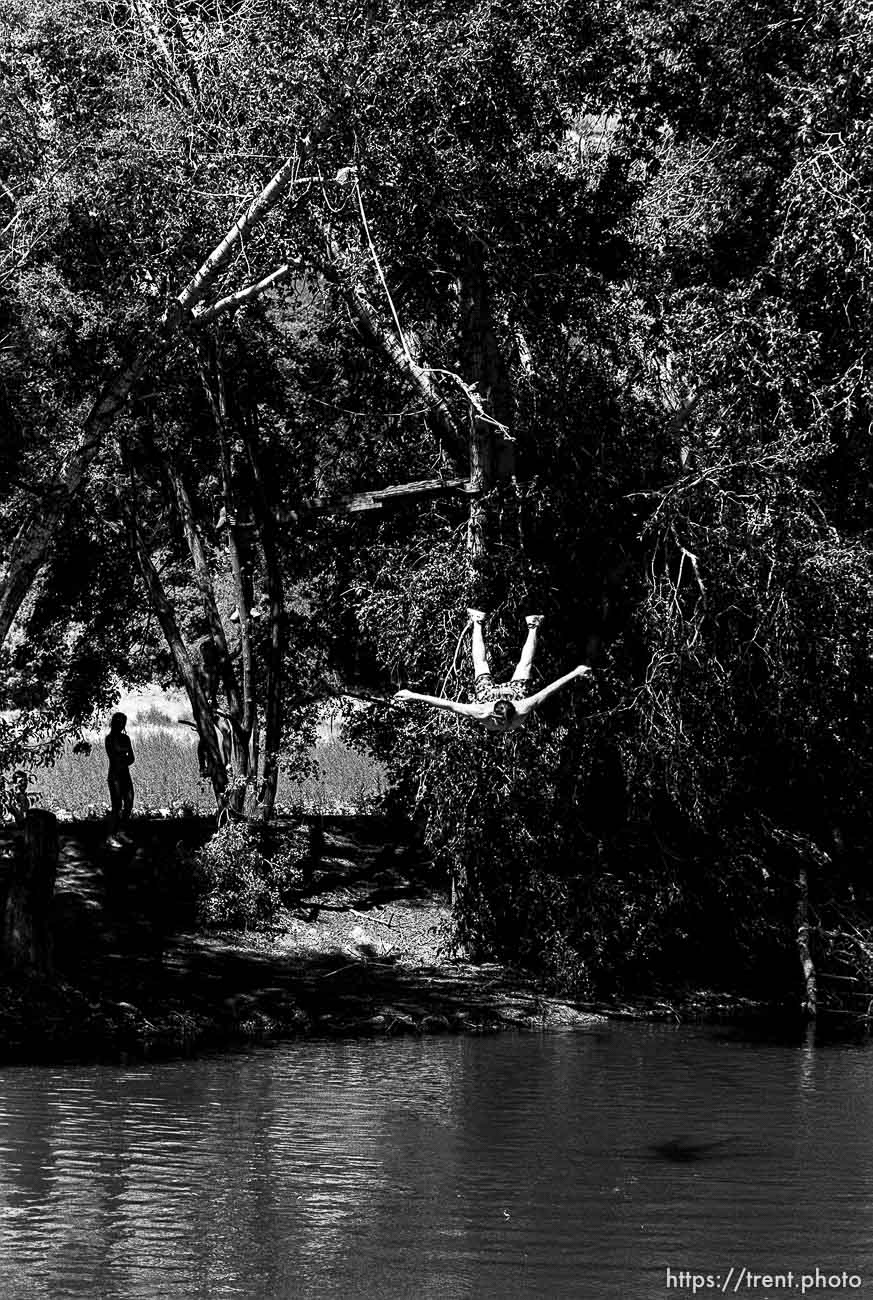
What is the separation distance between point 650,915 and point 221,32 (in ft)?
34.3

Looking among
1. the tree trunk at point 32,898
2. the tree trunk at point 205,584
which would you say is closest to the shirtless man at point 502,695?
the tree trunk at point 32,898

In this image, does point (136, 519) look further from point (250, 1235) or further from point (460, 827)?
point (250, 1235)

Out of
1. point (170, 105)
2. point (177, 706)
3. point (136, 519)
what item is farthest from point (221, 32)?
point (177, 706)

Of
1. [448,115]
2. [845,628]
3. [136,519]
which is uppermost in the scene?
[448,115]

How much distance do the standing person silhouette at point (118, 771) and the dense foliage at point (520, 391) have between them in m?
1.23

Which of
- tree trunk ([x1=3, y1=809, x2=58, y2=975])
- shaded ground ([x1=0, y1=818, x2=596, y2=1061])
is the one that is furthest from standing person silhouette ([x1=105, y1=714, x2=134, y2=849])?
tree trunk ([x1=3, y1=809, x2=58, y2=975])

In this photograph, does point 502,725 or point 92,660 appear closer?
point 502,725

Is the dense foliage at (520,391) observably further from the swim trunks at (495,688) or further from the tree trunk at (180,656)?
the swim trunks at (495,688)

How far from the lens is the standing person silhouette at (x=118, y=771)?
71.7 feet

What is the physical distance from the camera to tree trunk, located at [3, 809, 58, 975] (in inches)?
698

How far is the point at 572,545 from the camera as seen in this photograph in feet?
66.7

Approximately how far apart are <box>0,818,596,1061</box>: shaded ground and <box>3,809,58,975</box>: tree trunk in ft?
1.10

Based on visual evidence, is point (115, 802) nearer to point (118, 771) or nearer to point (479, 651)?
point (118, 771)

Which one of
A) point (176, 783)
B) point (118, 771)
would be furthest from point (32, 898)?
point (176, 783)
